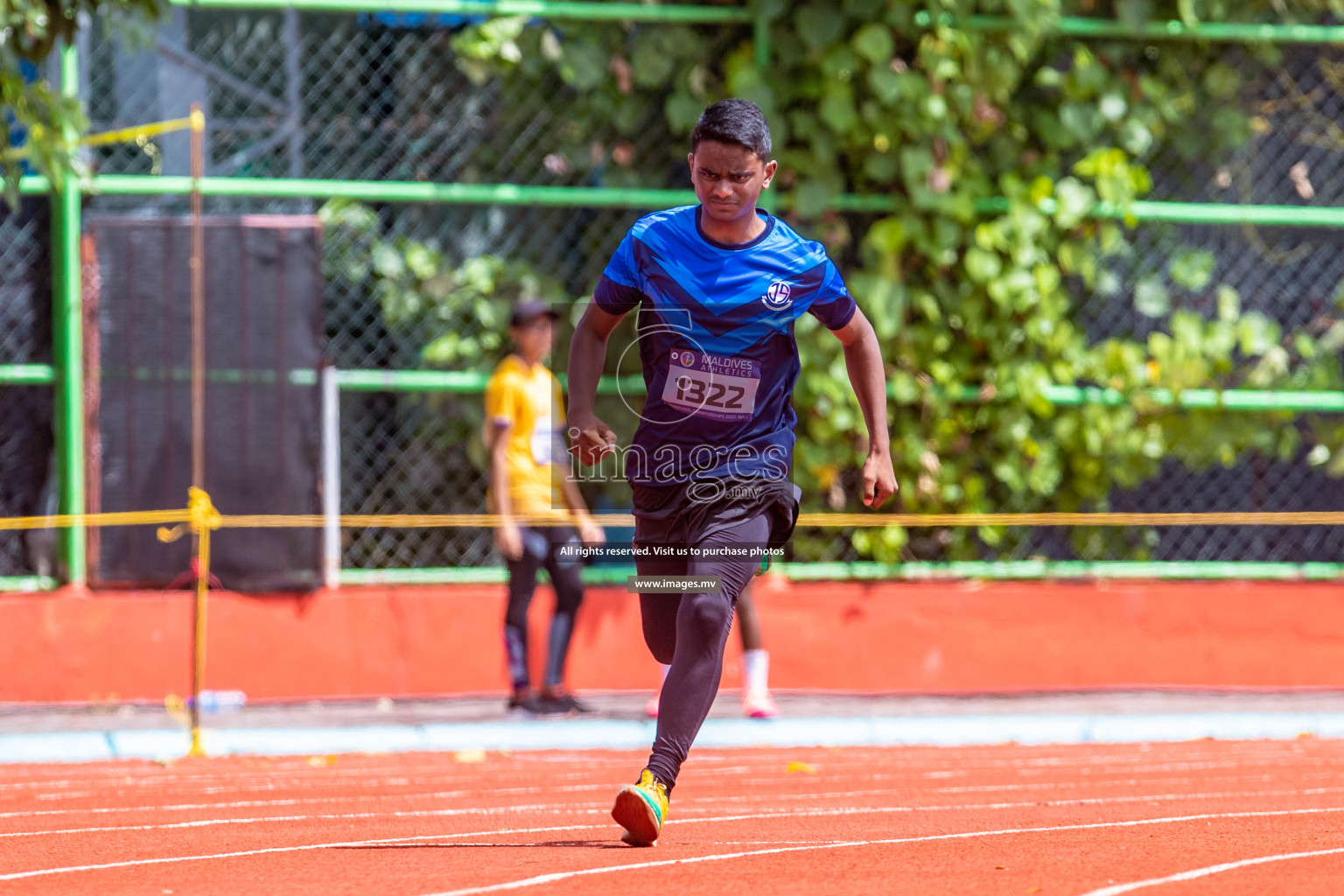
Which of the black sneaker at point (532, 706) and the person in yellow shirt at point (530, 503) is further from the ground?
the person in yellow shirt at point (530, 503)

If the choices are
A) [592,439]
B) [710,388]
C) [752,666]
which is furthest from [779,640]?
[592,439]

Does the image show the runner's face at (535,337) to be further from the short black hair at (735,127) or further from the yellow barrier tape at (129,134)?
the short black hair at (735,127)

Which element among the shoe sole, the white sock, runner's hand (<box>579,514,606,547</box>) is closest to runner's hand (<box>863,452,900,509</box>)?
the shoe sole

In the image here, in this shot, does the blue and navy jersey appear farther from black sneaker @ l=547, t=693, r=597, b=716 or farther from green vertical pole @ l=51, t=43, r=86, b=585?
green vertical pole @ l=51, t=43, r=86, b=585

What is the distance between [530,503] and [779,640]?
5.15 feet

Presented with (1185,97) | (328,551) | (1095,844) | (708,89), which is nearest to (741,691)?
(328,551)

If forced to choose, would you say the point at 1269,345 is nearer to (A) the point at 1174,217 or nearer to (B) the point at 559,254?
(A) the point at 1174,217

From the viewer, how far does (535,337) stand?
327 inches

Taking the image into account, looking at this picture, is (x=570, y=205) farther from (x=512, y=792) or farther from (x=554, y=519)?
(x=512, y=792)

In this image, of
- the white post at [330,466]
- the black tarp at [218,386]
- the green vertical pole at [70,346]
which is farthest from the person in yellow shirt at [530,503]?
the green vertical pole at [70,346]

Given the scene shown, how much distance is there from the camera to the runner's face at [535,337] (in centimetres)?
828

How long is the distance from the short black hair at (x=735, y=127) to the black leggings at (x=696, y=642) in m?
1.00

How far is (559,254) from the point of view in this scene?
918 centimetres

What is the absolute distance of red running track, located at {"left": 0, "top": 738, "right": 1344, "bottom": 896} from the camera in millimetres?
3758
